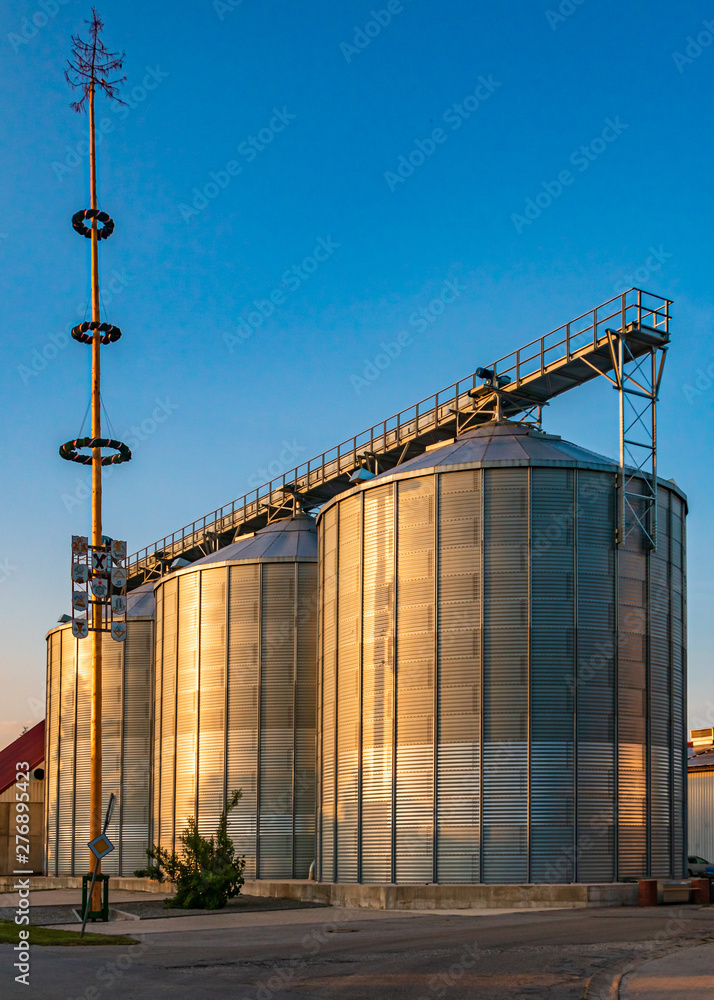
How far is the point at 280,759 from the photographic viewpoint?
1988 inches

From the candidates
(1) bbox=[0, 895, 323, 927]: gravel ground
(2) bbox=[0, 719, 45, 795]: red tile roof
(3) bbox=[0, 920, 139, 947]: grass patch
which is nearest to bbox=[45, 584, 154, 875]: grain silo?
(2) bbox=[0, 719, 45, 795]: red tile roof

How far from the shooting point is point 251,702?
51281 mm

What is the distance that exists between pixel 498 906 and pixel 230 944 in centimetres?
1197

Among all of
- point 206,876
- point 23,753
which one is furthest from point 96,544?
point 23,753

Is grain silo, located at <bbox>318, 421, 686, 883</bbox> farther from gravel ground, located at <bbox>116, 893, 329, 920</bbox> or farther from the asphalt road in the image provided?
the asphalt road

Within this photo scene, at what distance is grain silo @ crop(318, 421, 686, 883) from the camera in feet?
125

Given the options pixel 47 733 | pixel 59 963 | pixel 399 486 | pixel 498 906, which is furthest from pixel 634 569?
pixel 47 733

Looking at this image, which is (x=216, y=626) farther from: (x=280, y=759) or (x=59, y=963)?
(x=59, y=963)

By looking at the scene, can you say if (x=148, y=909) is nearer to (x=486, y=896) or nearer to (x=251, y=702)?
(x=486, y=896)

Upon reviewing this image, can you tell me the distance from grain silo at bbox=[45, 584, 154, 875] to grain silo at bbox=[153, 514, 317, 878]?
17.7ft

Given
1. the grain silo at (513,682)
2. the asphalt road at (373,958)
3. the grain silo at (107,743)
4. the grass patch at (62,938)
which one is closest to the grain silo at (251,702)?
the grain silo at (107,743)

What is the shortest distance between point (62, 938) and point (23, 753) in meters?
52.8

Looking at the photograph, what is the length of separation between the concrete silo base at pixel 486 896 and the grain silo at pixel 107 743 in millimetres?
23448

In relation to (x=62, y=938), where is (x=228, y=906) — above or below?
below
